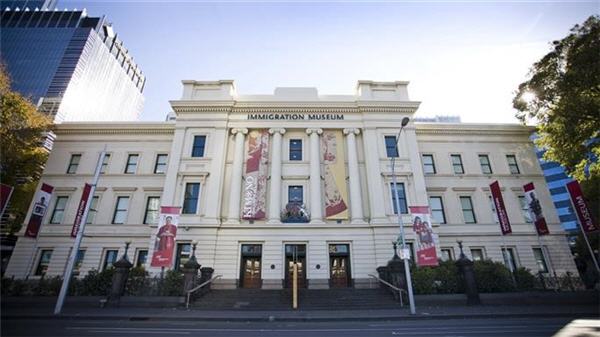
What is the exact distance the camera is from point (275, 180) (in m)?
20.8

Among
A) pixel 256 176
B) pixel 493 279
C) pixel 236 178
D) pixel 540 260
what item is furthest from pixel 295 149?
pixel 540 260

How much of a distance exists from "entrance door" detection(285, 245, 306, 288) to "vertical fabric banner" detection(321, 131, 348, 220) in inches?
125

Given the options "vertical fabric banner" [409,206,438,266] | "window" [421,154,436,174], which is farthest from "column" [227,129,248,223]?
"window" [421,154,436,174]

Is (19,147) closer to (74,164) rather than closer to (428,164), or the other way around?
(74,164)

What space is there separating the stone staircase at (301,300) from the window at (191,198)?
6415 millimetres

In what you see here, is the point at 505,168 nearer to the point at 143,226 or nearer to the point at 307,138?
the point at 307,138

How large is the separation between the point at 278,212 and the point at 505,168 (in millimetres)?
20274

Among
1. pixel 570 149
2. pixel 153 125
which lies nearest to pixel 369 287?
pixel 570 149

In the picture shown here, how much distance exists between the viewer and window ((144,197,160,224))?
2164cm

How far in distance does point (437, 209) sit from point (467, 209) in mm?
2598

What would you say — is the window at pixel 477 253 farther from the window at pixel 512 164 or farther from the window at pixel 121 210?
the window at pixel 121 210

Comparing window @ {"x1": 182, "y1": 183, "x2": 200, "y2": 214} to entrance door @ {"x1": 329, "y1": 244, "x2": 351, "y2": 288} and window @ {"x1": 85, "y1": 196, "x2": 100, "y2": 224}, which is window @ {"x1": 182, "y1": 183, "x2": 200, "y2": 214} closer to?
window @ {"x1": 85, "y1": 196, "x2": 100, "y2": 224}

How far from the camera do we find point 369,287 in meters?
17.6

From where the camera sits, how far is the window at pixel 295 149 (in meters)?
22.6
